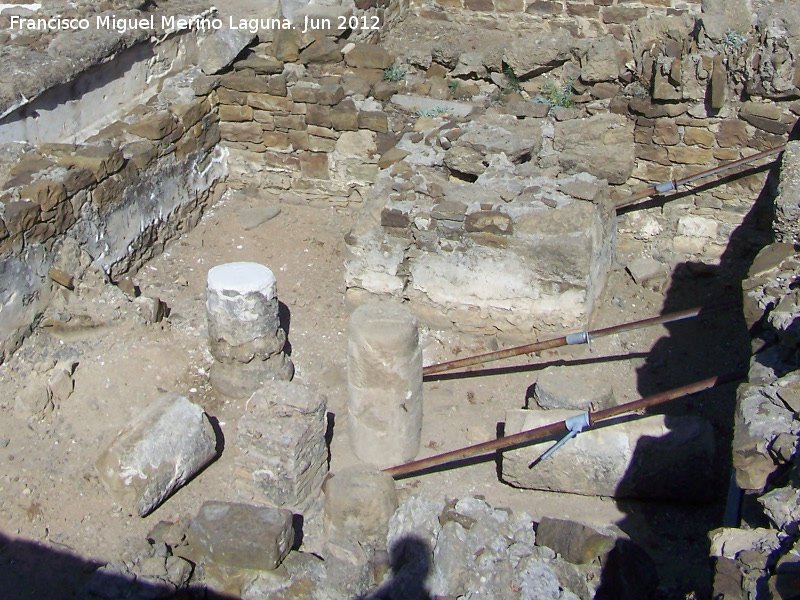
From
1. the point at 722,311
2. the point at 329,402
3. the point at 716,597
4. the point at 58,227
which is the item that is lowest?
the point at 329,402

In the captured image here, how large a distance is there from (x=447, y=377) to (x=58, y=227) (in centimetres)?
336

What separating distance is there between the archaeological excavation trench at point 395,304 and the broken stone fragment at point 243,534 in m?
0.02

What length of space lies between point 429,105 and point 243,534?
16.2 feet

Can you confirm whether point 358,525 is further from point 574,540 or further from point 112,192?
→ point 112,192

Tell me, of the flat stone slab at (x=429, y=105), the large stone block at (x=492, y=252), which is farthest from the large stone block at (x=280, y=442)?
the flat stone slab at (x=429, y=105)

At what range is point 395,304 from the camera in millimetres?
6164

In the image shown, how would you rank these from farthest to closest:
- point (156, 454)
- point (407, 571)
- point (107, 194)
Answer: point (107, 194) < point (156, 454) < point (407, 571)

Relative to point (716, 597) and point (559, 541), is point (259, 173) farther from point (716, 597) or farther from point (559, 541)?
point (716, 597)

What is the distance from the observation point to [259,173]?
925 cm

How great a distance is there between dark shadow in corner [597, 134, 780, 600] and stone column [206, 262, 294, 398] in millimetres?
2784

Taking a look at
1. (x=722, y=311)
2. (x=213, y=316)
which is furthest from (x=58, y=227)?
(x=722, y=311)

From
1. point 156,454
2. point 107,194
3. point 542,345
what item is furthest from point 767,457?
point 107,194

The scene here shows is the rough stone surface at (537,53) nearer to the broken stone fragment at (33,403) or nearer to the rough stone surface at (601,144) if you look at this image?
the rough stone surface at (601,144)

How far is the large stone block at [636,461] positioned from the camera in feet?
18.7
